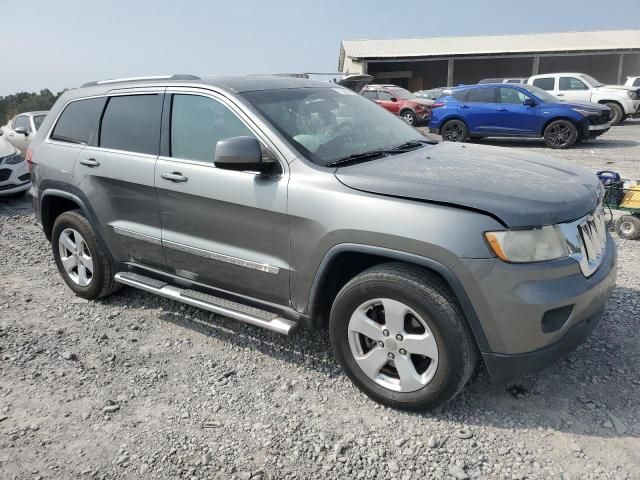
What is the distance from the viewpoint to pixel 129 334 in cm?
405

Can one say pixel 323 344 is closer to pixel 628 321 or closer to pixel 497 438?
pixel 497 438

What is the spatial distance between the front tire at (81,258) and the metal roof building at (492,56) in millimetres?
31945

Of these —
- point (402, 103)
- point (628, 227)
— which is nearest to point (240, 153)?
point (628, 227)

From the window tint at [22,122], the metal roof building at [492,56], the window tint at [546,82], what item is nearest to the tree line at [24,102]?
the window tint at [22,122]

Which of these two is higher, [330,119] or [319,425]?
[330,119]

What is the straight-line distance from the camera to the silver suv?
8.46 feet

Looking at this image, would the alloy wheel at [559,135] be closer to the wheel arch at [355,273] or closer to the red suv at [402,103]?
the red suv at [402,103]

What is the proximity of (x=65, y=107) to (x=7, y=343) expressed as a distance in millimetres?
2033

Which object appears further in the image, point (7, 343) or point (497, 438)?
point (7, 343)

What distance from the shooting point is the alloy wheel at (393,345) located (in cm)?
277

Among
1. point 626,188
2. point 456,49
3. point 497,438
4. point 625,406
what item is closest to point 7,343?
point 497,438

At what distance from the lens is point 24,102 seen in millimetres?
33156

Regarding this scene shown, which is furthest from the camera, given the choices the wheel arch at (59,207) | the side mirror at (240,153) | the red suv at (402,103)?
→ the red suv at (402,103)

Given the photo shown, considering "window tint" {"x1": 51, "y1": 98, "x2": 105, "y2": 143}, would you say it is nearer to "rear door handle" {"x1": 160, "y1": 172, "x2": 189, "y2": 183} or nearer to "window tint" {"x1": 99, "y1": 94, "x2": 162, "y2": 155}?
"window tint" {"x1": 99, "y1": 94, "x2": 162, "y2": 155}
